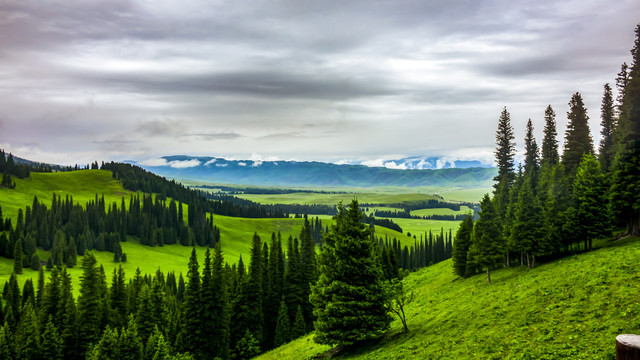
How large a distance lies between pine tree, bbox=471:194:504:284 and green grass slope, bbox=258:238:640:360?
30.4 feet

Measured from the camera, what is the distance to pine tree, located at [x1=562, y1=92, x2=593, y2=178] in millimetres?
81375

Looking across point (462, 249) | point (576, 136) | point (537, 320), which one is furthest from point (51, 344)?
point (576, 136)

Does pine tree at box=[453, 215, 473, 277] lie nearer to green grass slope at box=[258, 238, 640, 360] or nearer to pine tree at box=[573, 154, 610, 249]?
pine tree at box=[573, 154, 610, 249]

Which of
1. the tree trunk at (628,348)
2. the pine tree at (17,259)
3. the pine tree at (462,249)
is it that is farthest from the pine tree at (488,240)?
the pine tree at (17,259)

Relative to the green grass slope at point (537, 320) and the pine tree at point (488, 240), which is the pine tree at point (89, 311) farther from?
the pine tree at point (488, 240)

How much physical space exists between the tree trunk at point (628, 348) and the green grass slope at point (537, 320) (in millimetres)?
8451

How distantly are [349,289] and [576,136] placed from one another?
7225cm

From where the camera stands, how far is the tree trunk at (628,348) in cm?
1327

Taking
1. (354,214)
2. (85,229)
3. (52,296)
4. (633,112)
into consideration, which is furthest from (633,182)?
(85,229)

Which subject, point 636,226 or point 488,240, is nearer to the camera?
point 636,226

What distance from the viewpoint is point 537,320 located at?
2962 cm

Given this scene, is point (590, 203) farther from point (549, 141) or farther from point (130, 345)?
point (130, 345)

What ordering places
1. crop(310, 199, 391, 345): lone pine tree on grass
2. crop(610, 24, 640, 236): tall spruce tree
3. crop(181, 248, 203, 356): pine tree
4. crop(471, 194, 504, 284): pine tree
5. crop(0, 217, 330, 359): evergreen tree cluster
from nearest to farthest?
crop(310, 199, 391, 345): lone pine tree on grass
crop(610, 24, 640, 236): tall spruce tree
crop(471, 194, 504, 284): pine tree
crop(181, 248, 203, 356): pine tree
crop(0, 217, 330, 359): evergreen tree cluster

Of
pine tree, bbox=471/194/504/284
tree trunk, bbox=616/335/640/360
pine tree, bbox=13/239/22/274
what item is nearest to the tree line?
pine tree, bbox=471/194/504/284
